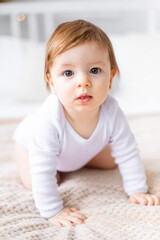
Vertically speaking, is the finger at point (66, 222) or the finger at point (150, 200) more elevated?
the finger at point (150, 200)

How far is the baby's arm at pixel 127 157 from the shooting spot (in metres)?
0.96

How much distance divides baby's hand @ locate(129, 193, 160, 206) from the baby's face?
310 millimetres

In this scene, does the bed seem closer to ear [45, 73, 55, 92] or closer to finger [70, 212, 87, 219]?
finger [70, 212, 87, 219]

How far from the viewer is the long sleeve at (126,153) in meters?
0.97

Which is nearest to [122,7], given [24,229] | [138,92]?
[138,92]

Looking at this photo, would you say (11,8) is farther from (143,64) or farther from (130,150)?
(130,150)

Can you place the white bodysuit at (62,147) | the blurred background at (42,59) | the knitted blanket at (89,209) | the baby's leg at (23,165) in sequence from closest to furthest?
the knitted blanket at (89,209), the white bodysuit at (62,147), the baby's leg at (23,165), the blurred background at (42,59)

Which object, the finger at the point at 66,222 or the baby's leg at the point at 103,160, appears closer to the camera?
the finger at the point at 66,222

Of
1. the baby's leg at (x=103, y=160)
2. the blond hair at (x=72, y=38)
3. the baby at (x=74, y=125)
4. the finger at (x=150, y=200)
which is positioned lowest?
the finger at (x=150, y=200)

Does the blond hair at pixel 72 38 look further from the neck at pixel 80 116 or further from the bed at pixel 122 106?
the bed at pixel 122 106

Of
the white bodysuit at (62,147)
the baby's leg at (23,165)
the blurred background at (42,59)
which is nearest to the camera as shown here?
the white bodysuit at (62,147)

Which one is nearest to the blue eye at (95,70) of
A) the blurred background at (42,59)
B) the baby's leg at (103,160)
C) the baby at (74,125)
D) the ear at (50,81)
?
the baby at (74,125)

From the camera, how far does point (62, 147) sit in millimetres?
934

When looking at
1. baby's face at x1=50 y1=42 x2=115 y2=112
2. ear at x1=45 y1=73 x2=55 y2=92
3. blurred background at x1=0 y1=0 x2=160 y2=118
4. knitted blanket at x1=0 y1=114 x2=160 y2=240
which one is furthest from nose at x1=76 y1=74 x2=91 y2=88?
blurred background at x1=0 y1=0 x2=160 y2=118
